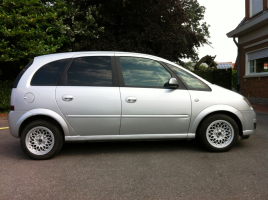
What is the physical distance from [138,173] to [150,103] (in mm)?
1267

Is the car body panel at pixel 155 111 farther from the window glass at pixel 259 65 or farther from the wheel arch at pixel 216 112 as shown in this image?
the window glass at pixel 259 65

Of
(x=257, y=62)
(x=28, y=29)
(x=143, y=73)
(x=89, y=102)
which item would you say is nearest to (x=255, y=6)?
(x=257, y=62)

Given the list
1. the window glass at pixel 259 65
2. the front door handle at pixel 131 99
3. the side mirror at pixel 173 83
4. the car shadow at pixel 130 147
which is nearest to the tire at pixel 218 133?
the car shadow at pixel 130 147

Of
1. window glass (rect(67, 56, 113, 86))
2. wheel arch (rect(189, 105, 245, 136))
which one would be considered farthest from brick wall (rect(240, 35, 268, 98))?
window glass (rect(67, 56, 113, 86))

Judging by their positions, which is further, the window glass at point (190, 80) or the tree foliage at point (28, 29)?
the tree foliage at point (28, 29)

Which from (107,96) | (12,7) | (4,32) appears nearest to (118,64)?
(107,96)

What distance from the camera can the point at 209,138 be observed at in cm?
475

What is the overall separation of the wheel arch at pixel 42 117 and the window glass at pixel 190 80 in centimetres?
213

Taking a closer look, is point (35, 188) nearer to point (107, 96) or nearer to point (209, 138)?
point (107, 96)

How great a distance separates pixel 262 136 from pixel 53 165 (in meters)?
4.59

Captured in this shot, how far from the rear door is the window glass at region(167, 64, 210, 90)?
3.70 feet

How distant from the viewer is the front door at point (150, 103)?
4547 millimetres

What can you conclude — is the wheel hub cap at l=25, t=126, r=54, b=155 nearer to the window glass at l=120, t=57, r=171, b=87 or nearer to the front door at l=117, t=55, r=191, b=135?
the front door at l=117, t=55, r=191, b=135

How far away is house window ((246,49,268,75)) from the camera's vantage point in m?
13.6
